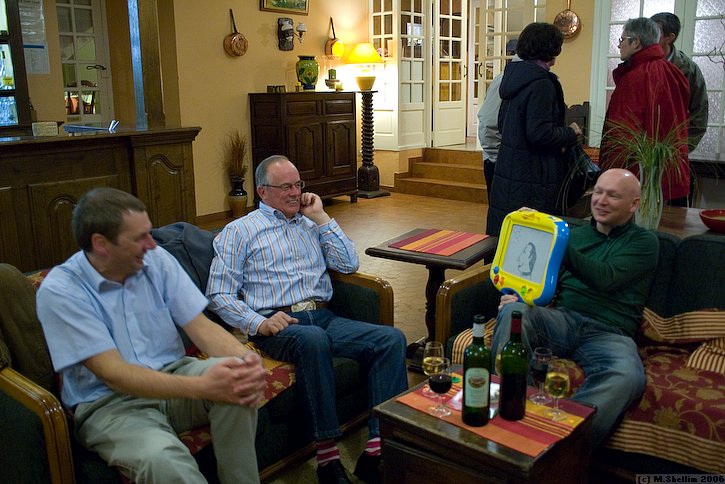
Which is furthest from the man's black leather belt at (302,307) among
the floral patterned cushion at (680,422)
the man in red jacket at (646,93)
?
the man in red jacket at (646,93)

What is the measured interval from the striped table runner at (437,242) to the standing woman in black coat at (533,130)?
1.15 ft

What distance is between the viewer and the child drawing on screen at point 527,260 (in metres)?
2.42

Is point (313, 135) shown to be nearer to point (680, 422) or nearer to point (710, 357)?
point (710, 357)

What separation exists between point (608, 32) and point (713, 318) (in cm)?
440

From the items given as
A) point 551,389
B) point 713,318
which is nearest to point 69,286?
point 551,389

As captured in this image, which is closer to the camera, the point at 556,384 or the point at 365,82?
the point at 556,384

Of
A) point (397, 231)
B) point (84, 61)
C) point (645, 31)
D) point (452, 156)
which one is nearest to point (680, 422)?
point (645, 31)

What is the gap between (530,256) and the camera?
243cm

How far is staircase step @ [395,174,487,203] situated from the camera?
7.47 metres

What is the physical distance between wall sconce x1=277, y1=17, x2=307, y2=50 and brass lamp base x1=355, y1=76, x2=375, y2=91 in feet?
2.66

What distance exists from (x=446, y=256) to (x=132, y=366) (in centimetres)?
144

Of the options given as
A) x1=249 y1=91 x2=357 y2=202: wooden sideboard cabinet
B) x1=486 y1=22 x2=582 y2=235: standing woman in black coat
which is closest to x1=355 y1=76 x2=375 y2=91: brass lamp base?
x1=249 y1=91 x2=357 y2=202: wooden sideboard cabinet

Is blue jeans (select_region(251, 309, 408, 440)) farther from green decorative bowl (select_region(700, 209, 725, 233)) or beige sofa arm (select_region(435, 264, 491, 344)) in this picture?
green decorative bowl (select_region(700, 209, 725, 233))

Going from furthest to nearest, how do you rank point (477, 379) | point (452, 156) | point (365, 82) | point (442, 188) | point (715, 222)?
point (452, 156), point (442, 188), point (365, 82), point (715, 222), point (477, 379)
